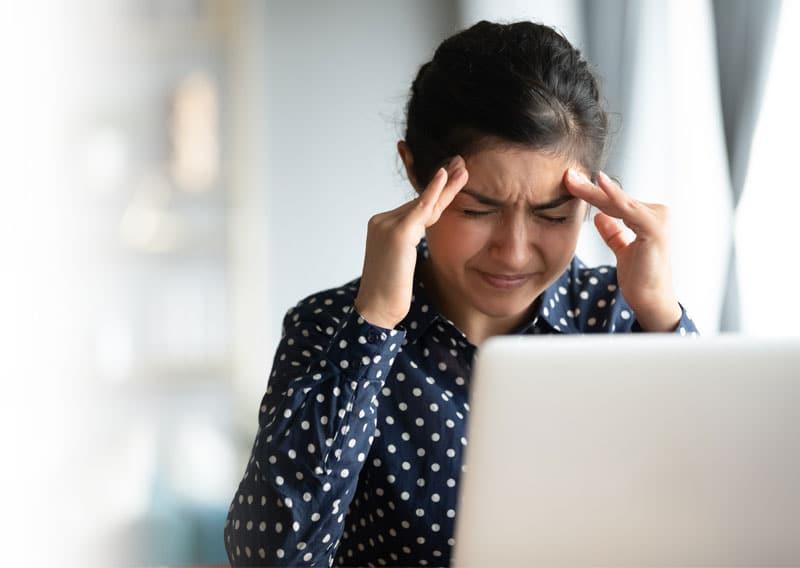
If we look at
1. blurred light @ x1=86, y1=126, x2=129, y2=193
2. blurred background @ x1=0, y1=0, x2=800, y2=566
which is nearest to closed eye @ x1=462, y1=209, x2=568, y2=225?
blurred background @ x1=0, y1=0, x2=800, y2=566

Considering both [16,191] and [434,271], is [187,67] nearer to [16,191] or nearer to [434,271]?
[434,271]

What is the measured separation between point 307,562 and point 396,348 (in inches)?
11.1

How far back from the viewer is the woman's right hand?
117 centimetres

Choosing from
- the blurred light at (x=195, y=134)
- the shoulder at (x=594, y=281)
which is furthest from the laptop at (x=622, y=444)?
the blurred light at (x=195, y=134)

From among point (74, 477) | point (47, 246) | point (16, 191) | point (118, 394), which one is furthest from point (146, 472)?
point (16, 191)

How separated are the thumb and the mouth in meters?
0.17

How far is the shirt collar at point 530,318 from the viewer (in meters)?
1.38

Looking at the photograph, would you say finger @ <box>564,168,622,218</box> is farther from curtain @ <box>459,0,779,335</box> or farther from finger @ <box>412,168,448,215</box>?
curtain @ <box>459,0,779,335</box>

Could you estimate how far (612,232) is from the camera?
137 centimetres

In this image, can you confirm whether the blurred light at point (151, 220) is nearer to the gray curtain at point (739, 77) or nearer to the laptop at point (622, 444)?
the gray curtain at point (739, 77)

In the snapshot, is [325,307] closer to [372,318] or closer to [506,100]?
[372,318]

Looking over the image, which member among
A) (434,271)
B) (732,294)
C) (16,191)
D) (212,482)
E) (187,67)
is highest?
(187,67)

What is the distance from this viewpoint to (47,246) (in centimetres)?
107

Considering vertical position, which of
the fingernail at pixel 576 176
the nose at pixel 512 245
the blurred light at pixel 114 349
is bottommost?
the blurred light at pixel 114 349
